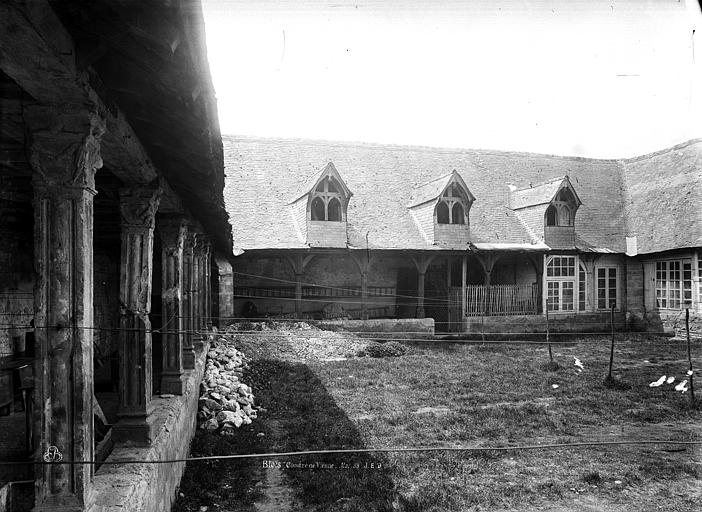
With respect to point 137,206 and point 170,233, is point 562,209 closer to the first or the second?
point 170,233

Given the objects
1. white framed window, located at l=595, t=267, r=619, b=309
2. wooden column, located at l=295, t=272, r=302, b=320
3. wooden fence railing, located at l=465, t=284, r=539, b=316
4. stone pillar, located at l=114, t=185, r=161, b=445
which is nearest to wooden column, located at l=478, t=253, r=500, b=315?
wooden fence railing, located at l=465, t=284, r=539, b=316

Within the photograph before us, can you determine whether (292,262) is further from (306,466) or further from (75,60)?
(75,60)

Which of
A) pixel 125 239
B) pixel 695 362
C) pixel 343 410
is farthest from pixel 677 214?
pixel 125 239

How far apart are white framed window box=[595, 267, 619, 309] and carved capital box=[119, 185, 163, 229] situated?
865 inches

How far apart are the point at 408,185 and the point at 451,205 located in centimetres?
329

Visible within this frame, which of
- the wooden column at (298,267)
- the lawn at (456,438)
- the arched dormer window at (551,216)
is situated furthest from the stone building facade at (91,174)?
the arched dormer window at (551,216)

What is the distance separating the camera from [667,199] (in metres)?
22.5

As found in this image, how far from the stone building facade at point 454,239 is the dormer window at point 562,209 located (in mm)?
43

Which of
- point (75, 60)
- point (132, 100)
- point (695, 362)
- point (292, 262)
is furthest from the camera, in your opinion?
point (292, 262)

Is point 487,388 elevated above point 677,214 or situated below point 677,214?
below

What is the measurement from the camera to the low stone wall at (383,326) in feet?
58.4

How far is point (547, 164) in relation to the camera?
26297 mm

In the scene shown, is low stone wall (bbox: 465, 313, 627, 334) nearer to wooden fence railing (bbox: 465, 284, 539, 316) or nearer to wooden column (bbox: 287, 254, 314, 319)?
wooden fence railing (bbox: 465, 284, 539, 316)

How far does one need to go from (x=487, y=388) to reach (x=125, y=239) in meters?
8.39
